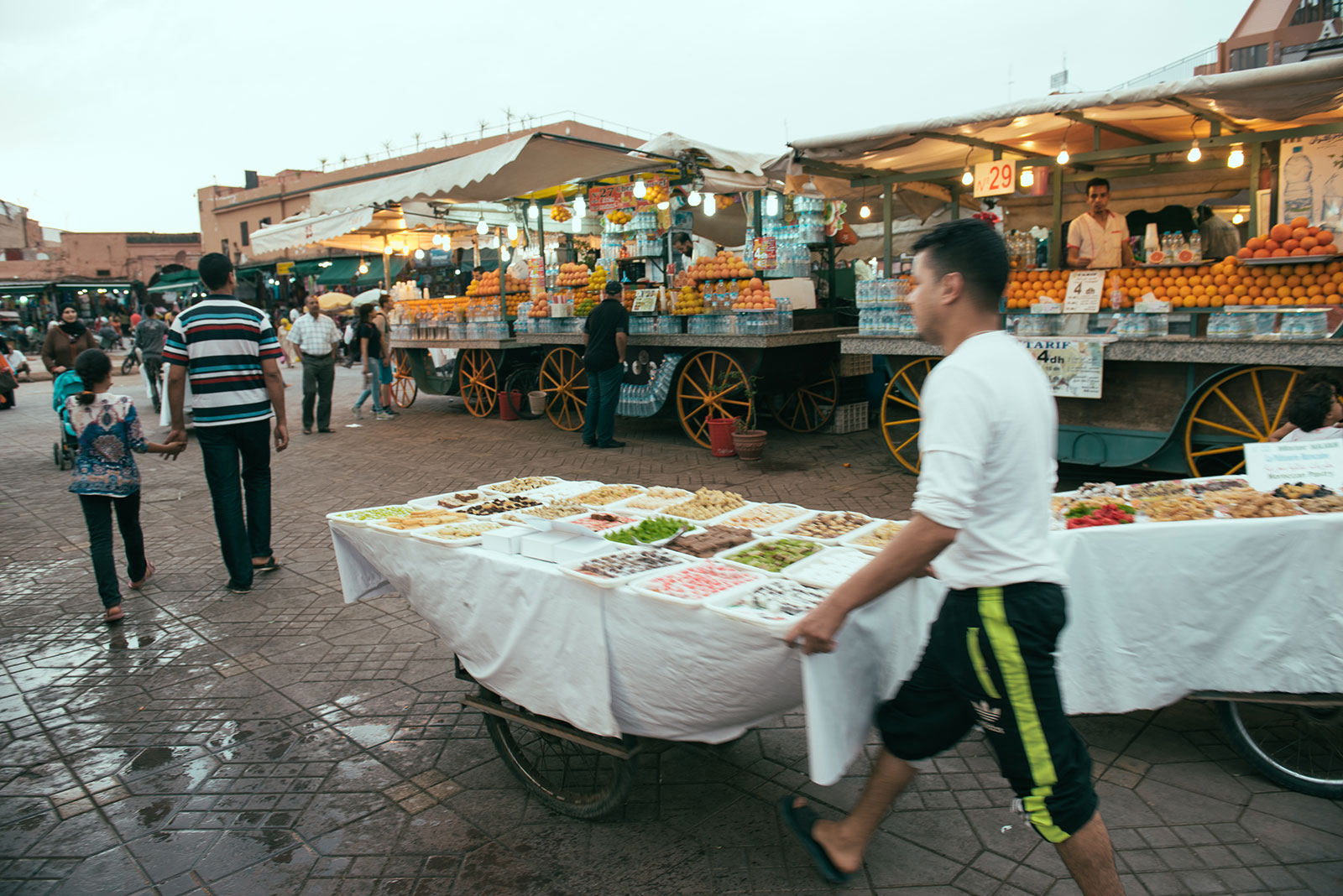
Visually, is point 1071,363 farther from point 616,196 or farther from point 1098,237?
point 616,196

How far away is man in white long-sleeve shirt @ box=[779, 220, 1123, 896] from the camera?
5.95 ft

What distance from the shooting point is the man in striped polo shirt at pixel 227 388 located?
4.96m

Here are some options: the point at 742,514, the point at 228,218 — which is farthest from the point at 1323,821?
the point at 228,218

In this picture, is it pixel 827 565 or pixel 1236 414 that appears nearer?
pixel 827 565

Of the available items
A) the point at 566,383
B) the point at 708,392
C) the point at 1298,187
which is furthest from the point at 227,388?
the point at 1298,187

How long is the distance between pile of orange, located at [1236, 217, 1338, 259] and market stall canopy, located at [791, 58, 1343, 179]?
95cm

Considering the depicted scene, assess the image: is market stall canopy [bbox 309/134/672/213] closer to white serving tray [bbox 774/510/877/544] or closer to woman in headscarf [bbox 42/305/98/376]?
woman in headscarf [bbox 42/305/98/376]

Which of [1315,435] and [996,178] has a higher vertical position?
[996,178]

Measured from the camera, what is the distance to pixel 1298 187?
630 centimetres

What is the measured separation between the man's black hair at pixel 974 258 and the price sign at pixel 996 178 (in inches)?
244

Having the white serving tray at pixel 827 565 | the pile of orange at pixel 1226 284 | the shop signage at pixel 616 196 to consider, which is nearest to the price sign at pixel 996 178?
the pile of orange at pixel 1226 284

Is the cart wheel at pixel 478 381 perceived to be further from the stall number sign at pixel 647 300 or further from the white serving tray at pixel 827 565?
the white serving tray at pixel 827 565

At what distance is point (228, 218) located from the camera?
142ft

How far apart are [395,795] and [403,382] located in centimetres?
1245
